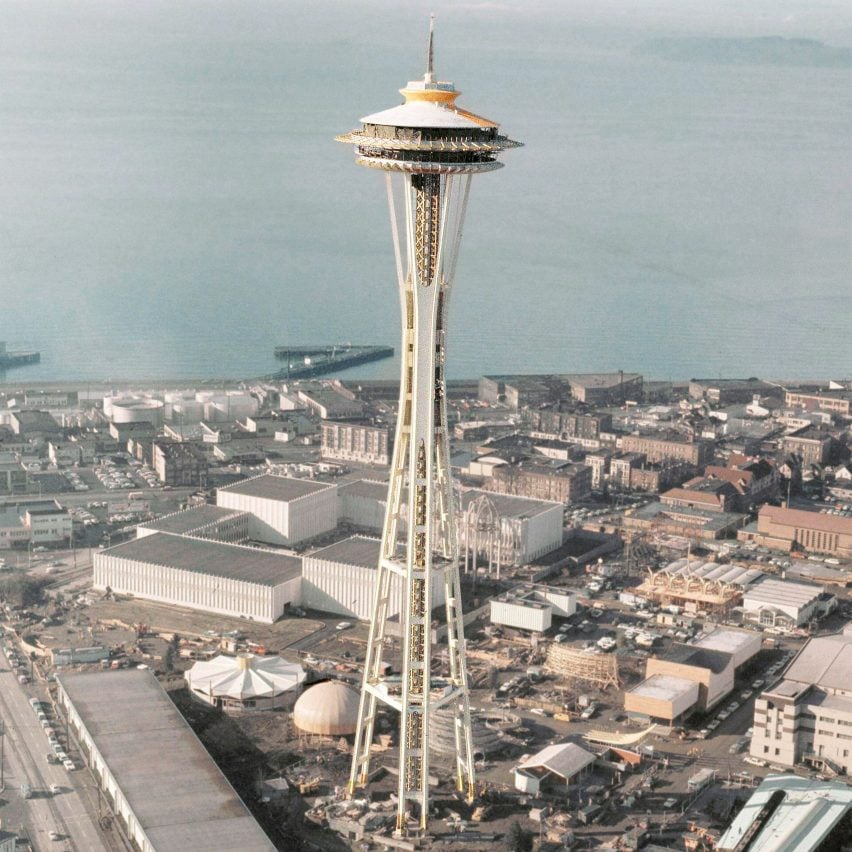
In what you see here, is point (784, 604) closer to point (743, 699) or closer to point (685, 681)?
point (743, 699)

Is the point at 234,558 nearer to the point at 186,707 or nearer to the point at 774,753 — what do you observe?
the point at 186,707

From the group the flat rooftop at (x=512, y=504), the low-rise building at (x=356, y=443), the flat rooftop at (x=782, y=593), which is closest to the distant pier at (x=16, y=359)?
the low-rise building at (x=356, y=443)

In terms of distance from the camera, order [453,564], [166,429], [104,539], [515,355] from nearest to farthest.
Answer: [453,564] → [104,539] → [166,429] → [515,355]

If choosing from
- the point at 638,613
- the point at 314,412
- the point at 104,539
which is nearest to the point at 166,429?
the point at 314,412

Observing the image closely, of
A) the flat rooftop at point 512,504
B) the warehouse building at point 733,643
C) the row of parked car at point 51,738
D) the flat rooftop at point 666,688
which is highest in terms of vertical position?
the flat rooftop at point 512,504

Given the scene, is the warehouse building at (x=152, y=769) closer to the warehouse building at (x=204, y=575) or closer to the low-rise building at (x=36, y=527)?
the warehouse building at (x=204, y=575)

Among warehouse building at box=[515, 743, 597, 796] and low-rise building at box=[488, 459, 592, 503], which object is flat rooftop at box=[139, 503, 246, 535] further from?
warehouse building at box=[515, 743, 597, 796]

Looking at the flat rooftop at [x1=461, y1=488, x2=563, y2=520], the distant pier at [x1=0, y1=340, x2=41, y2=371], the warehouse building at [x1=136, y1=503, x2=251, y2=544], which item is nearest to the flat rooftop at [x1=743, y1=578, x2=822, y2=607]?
the flat rooftop at [x1=461, y1=488, x2=563, y2=520]

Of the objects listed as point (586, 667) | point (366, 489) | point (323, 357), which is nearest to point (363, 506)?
point (366, 489)
